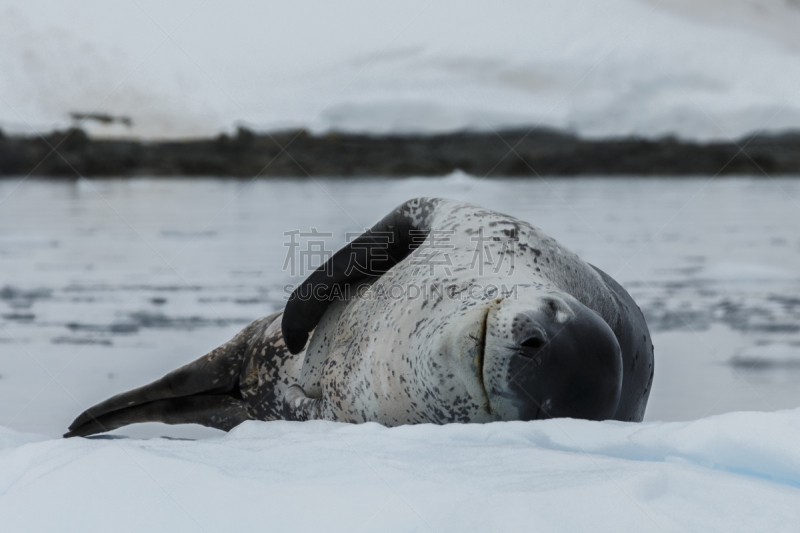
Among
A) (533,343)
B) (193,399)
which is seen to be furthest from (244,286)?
(533,343)

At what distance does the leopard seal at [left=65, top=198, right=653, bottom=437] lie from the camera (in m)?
1.69

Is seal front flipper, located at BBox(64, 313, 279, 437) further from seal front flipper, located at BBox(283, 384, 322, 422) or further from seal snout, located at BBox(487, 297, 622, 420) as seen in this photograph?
seal snout, located at BBox(487, 297, 622, 420)

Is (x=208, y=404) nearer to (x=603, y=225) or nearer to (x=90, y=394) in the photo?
(x=90, y=394)

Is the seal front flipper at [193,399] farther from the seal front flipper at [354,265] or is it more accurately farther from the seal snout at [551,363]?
the seal snout at [551,363]

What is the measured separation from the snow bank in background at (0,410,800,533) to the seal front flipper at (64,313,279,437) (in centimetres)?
132

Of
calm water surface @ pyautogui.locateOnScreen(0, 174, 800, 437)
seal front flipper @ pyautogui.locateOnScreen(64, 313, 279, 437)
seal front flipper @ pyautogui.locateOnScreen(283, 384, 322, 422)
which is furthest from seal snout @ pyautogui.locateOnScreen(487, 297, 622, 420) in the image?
seal front flipper @ pyautogui.locateOnScreen(64, 313, 279, 437)

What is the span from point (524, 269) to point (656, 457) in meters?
0.79

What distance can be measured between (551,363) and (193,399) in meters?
1.83

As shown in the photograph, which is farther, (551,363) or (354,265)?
(354,265)

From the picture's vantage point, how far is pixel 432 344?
1824 mm

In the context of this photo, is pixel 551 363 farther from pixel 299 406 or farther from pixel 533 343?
pixel 299 406

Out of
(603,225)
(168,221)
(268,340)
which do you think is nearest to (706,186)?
(603,225)

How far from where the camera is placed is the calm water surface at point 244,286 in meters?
3.20

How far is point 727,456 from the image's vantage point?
1.38m
